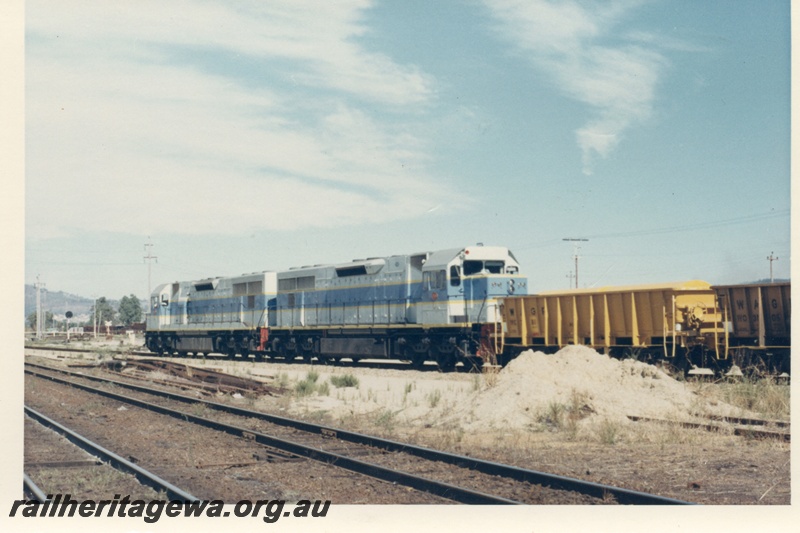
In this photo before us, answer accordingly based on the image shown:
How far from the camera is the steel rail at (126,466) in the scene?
8.18 m

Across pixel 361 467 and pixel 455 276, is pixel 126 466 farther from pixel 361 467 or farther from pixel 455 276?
pixel 455 276

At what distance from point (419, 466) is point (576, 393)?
5.43 meters

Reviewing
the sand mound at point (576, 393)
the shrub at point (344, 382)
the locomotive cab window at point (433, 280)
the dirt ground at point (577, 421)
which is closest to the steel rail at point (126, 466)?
the dirt ground at point (577, 421)

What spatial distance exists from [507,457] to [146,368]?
23861mm

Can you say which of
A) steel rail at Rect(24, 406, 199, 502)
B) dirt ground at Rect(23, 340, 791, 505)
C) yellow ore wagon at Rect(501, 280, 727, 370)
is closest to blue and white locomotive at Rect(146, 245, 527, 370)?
yellow ore wagon at Rect(501, 280, 727, 370)

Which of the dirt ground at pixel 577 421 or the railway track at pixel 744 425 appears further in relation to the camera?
the railway track at pixel 744 425

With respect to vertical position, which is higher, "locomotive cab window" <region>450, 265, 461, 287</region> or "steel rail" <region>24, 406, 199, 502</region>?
"locomotive cab window" <region>450, 265, 461, 287</region>

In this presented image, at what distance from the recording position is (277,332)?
110 feet

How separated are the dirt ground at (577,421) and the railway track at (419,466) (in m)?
0.68

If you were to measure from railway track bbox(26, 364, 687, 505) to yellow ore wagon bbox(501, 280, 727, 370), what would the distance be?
407 inches

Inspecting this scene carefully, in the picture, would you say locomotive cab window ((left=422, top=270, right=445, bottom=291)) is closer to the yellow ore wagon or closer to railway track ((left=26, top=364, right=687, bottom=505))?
the yellow ore wagon

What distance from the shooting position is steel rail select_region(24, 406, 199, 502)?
322 inches

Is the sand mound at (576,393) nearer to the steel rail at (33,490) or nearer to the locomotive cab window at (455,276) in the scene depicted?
the locomotive cab window at (455,276)

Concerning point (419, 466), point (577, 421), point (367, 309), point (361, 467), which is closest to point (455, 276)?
point (367, 309)
